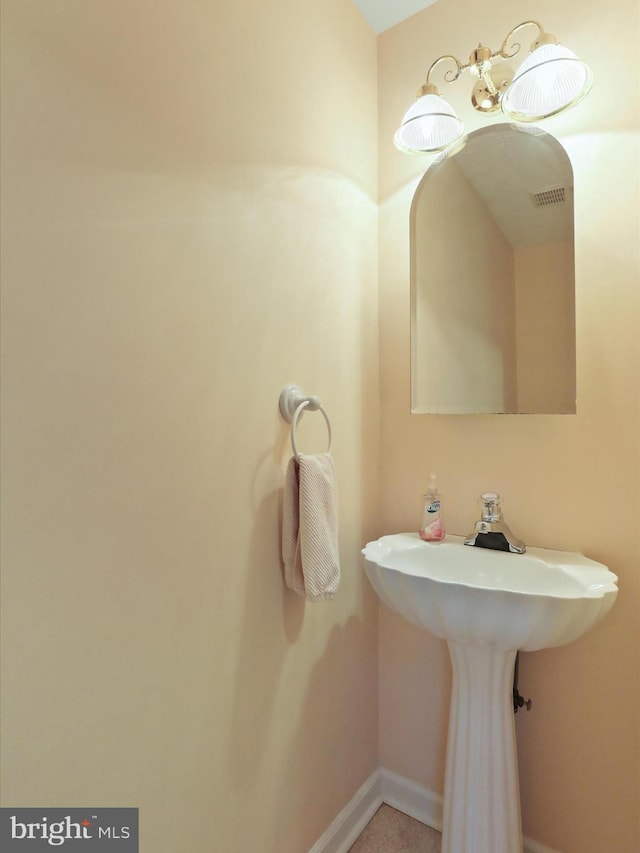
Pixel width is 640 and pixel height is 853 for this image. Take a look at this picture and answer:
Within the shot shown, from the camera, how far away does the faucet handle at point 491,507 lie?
131 cm

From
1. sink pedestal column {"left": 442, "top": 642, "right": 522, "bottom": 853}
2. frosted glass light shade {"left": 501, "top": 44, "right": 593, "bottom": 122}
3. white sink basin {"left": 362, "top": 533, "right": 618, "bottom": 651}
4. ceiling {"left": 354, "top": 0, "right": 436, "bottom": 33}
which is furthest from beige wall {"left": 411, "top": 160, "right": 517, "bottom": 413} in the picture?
sink pedestal column {"left": 442, "top": 642, "right": 522, "bottom": 853}

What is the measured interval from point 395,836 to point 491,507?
1.08 metres

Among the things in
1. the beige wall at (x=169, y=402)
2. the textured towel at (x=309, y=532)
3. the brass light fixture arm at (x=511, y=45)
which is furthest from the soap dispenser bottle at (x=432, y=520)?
the brass light fixture arm at (x=511, y=45)

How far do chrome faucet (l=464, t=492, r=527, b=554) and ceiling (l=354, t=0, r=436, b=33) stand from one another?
1604 mm

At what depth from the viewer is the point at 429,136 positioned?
1.40 metres

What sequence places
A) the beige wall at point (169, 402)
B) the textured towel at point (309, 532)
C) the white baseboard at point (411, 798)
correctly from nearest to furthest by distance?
1. the beige wall at point (169, 402)
2. the textured towel at point (309, 532)
3. the white baseboard at point (411, 798)

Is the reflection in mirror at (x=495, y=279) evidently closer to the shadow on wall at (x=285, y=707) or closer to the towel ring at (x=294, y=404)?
the towel ring at (x=294, y=404)

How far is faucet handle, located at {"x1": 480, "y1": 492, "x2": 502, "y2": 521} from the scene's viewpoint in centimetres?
131

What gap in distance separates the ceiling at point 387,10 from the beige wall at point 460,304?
57cm

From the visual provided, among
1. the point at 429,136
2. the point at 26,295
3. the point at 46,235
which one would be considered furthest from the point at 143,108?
the point at 429,136

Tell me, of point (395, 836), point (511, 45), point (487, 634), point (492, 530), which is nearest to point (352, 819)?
point (395, 836)

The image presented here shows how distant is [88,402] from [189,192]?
48 centimetres

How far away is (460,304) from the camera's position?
4.73ft

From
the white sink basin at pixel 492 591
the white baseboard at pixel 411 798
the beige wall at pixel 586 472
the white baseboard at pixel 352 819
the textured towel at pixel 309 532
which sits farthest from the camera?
Result: the white baseboard at pixel 411 798
